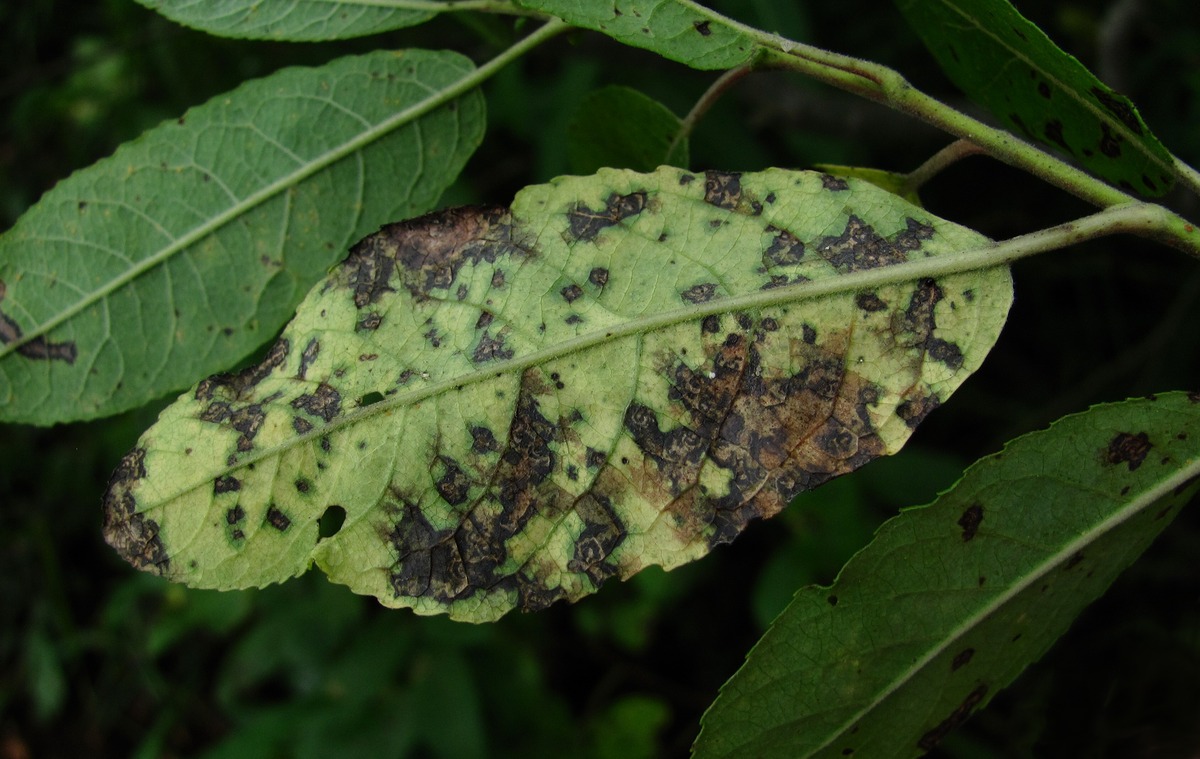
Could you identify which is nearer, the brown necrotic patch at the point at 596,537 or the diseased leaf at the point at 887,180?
the brown necrotic patch at the point at 596,537

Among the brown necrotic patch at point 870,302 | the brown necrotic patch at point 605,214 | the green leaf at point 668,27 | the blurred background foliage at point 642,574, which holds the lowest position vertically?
the blurred background foliage at point 642,574

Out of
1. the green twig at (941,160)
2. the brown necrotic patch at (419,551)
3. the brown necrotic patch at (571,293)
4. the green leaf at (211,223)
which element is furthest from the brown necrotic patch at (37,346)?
the green twig at (941,160)

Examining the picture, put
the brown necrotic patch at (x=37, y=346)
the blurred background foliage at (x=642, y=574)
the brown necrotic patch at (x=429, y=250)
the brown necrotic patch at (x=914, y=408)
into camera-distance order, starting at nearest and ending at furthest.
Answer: the brown necrotic patch at (x=914, y=408) → the brown necrotic patch at (x=429, y=250) → the brown necrotic patch at (x=37, y=346) → the blurred background foliage at (x=642, y=574)

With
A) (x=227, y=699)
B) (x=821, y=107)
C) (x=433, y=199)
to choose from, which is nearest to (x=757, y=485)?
(x=433, y=199)

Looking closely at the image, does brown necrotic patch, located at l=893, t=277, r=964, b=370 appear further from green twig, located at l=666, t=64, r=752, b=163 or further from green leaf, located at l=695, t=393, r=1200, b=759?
green twig, located at l=666, t=64, r=752, b=163

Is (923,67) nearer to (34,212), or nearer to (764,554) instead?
(764,554)

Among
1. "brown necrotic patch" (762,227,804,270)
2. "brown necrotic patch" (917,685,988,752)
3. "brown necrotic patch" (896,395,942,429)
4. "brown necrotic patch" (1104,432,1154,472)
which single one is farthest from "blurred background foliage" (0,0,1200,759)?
"brown necrotic patch" (762,227,804,270)

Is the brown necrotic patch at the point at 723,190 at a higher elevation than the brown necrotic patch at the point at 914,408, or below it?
higher

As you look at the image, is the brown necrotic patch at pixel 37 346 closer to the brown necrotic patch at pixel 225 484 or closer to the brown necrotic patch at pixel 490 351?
the brown necrotic patch at pixel 225 484
